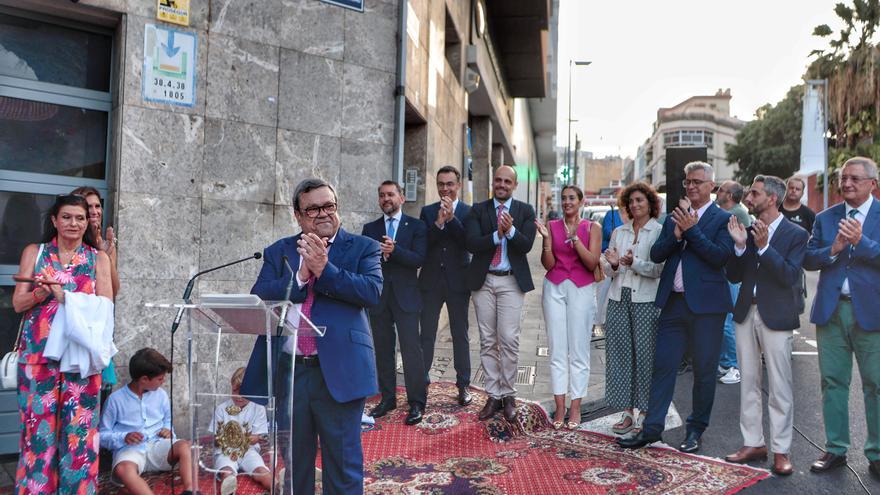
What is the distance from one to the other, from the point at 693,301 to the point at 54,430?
14.9ft

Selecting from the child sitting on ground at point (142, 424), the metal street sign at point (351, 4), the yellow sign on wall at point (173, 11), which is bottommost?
the child sitting on ground at point (142, 424)

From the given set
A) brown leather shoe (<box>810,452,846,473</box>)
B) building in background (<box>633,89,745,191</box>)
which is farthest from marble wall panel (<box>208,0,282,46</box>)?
building in background (<box>633,89,745,191</box>)

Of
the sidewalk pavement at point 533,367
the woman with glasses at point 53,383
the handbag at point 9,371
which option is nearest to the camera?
the handbag at point 9,371

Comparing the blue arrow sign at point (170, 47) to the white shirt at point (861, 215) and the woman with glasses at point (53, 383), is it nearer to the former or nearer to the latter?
the woman with glasses at point (53, 383)

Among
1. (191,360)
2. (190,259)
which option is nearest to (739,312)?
(191,360)

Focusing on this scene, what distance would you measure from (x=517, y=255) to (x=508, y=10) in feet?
37.8

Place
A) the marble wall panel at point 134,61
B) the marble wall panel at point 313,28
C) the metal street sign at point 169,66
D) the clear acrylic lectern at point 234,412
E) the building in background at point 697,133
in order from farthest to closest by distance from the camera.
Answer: the building in background at point 697,133
the marble wall panel at point 313,28
the metal street sign at point 169,66
the marble wall panel at point 134,61
the clear acrylic lectern at point 234,412

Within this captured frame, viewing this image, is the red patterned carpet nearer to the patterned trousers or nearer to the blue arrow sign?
the patterned trousers

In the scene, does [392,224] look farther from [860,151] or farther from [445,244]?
[860,151]

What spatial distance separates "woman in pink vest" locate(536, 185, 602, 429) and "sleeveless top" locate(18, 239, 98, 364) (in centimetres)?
365

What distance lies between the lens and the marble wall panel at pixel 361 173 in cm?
737

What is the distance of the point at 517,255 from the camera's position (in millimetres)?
6250

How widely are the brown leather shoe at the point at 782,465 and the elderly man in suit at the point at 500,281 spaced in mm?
2067

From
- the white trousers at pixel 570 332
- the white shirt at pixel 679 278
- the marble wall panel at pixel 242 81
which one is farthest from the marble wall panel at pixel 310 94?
the white shirt at pixel 679 278
